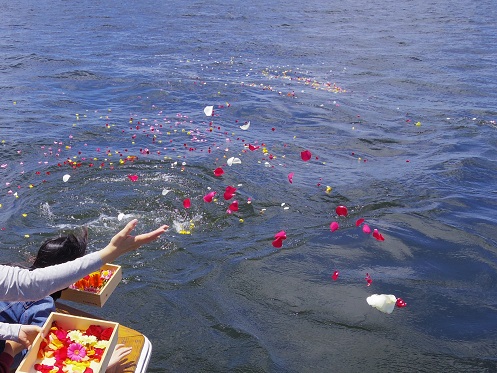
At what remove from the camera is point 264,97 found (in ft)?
46.8

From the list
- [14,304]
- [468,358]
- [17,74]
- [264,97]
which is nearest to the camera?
[14,304]

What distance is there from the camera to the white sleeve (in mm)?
3439

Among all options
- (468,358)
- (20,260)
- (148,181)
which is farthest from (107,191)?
(468,358)

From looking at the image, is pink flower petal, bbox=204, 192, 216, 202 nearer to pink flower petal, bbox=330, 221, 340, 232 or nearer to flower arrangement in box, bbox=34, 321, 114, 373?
pink flower petal, bbox=330, 221, 340, 232

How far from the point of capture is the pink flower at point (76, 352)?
375 centimetres

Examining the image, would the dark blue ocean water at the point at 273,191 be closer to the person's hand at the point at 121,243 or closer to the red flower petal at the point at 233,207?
the red flower petal at the point at 233,207

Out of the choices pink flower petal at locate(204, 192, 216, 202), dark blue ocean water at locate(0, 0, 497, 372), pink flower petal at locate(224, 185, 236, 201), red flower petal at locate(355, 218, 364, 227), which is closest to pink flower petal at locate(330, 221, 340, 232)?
dark blue ocean water at locate(0, 0, 497, 372)

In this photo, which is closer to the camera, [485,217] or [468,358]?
[468,358]

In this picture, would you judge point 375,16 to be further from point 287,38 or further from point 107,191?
point 107,191

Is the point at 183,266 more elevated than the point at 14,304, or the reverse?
the point at 14,304

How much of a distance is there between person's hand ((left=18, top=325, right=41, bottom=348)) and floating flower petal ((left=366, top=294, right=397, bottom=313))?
3.64 m

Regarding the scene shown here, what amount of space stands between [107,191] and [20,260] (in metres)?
2.07

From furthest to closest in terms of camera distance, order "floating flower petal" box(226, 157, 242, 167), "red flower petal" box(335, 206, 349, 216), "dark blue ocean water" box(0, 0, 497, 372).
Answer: "floating flower petal" box(226, 157, 242, 167), "red flower petal" box(335, 206, 349, 216), "dark blue ocean water" box(0, 0, 497, 372)

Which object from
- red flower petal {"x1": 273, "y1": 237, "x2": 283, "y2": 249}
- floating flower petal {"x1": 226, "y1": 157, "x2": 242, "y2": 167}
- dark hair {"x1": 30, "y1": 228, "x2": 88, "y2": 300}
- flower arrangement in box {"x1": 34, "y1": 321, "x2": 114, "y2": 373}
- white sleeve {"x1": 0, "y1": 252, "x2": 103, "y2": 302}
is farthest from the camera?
floating flower petal {"x1": 226, "y1": 157, "x2": 242, "y2": 167}
